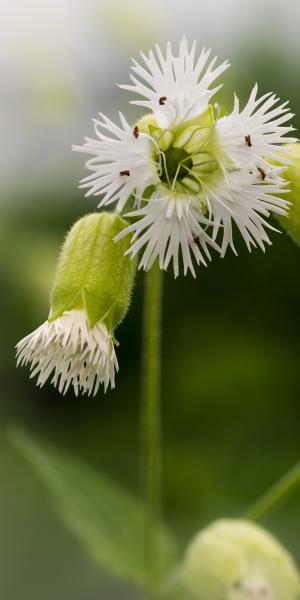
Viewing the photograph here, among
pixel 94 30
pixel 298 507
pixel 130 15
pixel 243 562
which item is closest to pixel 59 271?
pixel 243 562

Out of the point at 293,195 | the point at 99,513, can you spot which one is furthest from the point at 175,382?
the point at 293,195

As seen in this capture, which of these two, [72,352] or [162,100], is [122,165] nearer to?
[162,100]

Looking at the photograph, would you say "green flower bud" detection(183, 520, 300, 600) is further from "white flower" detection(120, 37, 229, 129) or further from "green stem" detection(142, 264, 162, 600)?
"white flower" detection(120, 37, 229, 129)

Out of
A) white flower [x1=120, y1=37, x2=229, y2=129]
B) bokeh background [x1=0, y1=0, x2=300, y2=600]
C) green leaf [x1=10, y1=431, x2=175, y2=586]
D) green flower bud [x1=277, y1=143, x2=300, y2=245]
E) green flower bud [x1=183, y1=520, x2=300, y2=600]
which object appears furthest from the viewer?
bokeh background [x1=0, y1=0, x2=300, y2=600]

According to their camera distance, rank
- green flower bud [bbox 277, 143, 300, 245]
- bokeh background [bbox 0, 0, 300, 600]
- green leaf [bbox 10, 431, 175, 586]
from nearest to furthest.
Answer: green flower bud [bbox 277, 143, 300, 245], green leaf [bbox 10, 431, 175, 586], bokeh background [bbox 0, 0, 300, 600]

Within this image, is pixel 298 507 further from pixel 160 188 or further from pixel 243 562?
pixel 160 188

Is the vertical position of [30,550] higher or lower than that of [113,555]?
lower

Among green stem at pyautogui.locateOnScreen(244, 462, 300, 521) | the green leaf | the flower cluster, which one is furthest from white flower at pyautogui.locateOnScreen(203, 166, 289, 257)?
the green leaf
